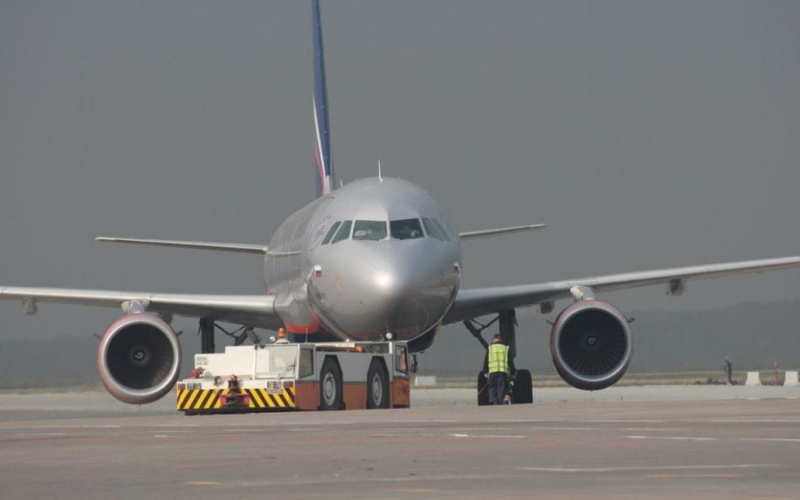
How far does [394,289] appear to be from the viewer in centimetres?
2448

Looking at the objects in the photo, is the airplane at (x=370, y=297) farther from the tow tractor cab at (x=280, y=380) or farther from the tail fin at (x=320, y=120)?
the tail fin at (x=320, y=120)

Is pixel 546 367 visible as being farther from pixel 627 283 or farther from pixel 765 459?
pixel 765 459

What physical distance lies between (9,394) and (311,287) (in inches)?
913

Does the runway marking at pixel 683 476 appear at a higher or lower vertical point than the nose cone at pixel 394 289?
lower

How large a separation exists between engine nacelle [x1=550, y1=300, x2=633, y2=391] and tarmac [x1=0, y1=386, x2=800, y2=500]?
8.43 m

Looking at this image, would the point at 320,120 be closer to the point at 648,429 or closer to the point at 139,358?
the point at 139,358

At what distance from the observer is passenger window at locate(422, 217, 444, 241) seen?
2552cm

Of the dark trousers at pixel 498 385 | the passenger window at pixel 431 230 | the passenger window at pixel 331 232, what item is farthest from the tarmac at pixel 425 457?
the passenger window at pixel 331 232

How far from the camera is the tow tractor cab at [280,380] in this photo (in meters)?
22.6

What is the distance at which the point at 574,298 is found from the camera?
92.9 ft

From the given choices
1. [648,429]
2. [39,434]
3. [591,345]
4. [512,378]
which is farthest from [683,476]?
[512,378]

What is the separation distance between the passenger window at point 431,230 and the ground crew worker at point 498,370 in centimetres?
199

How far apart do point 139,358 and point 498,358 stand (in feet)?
19.7

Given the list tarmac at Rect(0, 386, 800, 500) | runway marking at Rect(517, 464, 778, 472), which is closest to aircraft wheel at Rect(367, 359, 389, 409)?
tarmac at Rect(0, 386, 800, 500)
